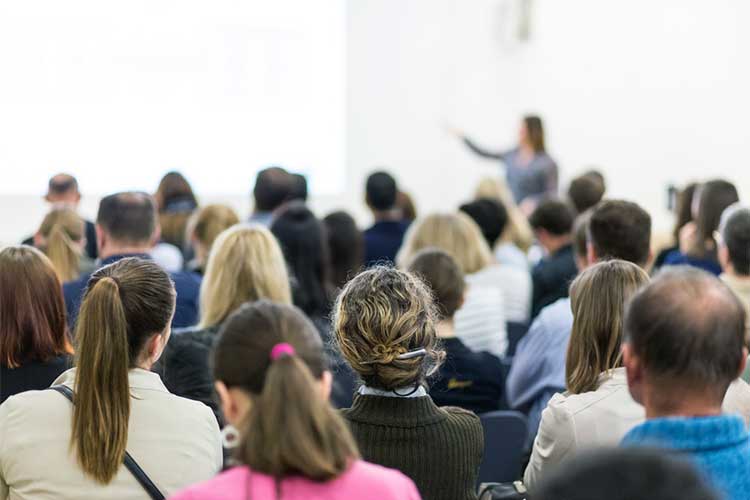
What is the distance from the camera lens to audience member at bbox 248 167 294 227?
504cm

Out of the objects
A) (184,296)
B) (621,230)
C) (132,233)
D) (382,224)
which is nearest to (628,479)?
(621,230)

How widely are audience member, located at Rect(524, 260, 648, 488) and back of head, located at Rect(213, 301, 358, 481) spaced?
3.01 feet

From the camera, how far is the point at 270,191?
5.04 meters

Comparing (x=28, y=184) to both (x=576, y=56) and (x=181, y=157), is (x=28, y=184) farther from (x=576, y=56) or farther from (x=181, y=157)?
(x=576, y=56)

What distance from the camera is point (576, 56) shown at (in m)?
9.56

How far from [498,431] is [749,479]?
1323 millimetres

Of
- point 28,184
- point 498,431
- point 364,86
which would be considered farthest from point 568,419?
A: point 364,86

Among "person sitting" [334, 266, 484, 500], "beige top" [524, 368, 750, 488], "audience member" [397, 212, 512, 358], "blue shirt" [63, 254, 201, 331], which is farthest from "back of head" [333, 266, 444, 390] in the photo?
"audience member" [397, 212, 512, 358]

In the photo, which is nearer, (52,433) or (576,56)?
(52,433)

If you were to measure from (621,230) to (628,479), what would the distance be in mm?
2600

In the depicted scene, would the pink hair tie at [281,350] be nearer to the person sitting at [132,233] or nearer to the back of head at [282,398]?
the back of head at [282,398]

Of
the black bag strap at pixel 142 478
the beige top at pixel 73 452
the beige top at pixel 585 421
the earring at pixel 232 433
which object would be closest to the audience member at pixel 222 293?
the beige top at pixel 73 452

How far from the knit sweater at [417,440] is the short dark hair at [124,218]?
1.88m

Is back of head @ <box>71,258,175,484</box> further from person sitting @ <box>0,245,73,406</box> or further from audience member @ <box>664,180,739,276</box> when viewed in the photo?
audience member @ <box>664,180,739,276</box>
